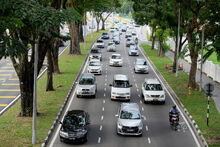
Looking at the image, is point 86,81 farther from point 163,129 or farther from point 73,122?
point 73,122

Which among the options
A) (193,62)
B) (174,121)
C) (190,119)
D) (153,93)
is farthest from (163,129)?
(193,62)

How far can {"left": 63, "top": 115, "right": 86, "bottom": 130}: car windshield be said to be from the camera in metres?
22.1

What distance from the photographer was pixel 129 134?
2333 cm

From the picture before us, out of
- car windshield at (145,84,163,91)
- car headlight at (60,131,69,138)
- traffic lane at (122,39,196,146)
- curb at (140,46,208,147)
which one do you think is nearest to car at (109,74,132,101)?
car windshield at (145,84,163,91)

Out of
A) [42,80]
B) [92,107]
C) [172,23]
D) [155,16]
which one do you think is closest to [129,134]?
[92,107]

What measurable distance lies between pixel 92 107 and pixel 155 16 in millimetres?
25058

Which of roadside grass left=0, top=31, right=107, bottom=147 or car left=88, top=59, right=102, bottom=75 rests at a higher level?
car left=88, top=59, right=102, bottom=75

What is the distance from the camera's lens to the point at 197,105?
101 ft

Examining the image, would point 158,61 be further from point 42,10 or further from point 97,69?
point 42,10

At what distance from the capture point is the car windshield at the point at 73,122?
22125mm

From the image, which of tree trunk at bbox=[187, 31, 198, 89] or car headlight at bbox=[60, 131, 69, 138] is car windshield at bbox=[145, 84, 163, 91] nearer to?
tree trunk at bbox=[187, 31, 198, 89]

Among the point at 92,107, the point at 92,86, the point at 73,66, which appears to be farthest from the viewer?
the point at 73,66

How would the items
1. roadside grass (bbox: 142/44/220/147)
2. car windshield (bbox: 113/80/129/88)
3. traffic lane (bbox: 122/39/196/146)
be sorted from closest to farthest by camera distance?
traffic lane (bbox: 122/39/196/146)
roadside grass (bbox: 142/44/220/147)
car windshield (bbox: 113/80/129/88)

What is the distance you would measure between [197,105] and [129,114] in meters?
8.96
